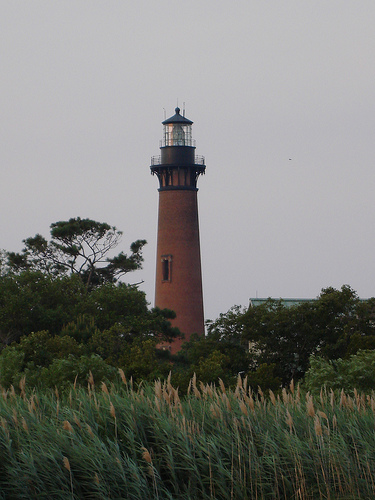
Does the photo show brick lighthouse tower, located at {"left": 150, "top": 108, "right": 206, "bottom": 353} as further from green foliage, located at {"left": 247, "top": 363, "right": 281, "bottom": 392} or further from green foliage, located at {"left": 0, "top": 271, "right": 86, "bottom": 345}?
green foliage, located at {"left": 247, "top": 363, "right": 281, "bottom": 392}

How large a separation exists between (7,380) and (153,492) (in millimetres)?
14999

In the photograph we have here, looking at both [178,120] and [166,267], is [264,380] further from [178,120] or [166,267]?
[178,120]

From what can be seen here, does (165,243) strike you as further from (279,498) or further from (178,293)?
(279,498)

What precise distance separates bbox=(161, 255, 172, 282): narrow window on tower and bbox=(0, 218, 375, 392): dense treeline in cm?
462

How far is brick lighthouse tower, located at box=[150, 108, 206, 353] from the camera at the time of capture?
51969 millimetres

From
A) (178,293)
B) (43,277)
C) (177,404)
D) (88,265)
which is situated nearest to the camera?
(177,404)

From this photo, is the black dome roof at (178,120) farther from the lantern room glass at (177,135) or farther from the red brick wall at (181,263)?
the red brick wall at (181,263)

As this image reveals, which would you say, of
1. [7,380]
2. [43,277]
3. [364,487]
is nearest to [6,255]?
[43,277]

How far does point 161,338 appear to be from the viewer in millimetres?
45344

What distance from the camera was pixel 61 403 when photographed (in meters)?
14.6

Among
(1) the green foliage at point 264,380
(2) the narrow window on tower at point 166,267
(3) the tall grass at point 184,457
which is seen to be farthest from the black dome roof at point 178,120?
(3) the tall grass at point 184,457

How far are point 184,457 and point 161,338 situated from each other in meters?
33.0

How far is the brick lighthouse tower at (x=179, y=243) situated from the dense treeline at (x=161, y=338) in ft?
13.5

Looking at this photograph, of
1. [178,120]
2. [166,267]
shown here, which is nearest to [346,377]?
[166,267]
